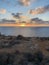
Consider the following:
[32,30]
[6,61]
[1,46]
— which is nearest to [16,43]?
[1,46]

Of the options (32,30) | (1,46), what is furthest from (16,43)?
(32,30)

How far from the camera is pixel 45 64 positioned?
12.8m

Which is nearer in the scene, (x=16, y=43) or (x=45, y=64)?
(x=45, y=64)

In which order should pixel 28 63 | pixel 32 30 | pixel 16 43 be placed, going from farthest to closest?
pixel 32 30 < pixel 16 43 < pixel 28 63

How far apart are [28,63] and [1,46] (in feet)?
21.8

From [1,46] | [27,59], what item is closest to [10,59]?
[27,59]

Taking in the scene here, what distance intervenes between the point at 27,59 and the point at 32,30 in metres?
19.0

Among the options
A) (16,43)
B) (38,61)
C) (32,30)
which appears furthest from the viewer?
(32,30)

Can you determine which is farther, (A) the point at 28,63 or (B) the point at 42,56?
(B) the point at 42,56

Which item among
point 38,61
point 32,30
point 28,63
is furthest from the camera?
point 32,30

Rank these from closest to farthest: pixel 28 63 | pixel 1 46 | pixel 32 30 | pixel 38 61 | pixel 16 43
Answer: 1. pixel 28 63
2. pixel 38 61
3. pixel 1 46
4. pixel 16 43
5. pixel 32 30

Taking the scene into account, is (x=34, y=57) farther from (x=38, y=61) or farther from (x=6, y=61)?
(x=6, y=61)

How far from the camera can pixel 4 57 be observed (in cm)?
1334

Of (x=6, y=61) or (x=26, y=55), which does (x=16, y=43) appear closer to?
(x=26, y=55)
